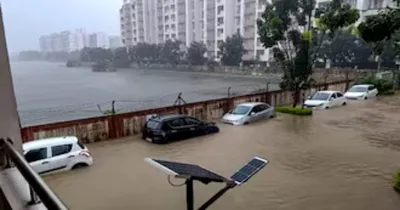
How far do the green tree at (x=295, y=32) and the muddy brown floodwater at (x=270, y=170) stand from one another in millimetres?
3790

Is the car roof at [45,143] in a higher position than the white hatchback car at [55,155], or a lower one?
higher

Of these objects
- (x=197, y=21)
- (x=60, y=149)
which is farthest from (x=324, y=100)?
(x=197, y=21)

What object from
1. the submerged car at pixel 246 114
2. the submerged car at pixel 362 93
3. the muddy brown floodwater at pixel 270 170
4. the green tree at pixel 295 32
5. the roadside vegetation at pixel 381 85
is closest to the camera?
the muddy brown floodwater at pixel 270 170

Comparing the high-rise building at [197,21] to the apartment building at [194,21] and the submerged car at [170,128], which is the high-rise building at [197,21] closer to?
the apartment building at [194,21]

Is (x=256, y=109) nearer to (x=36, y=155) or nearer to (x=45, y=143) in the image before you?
(x=45, y=143)

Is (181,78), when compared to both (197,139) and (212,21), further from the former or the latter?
(197,139)

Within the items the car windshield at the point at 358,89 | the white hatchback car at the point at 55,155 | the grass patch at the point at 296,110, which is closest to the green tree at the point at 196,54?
the car windshield at the point at 358,89

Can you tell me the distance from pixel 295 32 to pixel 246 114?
5.63 metres

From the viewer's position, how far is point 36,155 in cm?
866

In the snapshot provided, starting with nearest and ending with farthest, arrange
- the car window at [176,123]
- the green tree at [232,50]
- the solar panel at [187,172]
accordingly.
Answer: the solar panel at [187,172]
the car window at [176,123]
the green tree at [232,50]

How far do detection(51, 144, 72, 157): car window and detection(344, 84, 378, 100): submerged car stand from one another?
18.1 metres

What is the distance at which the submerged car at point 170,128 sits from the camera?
11969mm

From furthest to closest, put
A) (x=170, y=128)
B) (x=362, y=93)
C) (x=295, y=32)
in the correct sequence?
(x=362, y=93)
(x=295, y=32)
(x=170, y=128)

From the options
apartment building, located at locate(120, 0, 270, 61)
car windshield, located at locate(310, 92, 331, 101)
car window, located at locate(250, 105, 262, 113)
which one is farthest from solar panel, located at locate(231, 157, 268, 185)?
apartment building, located at locate(120, 0, 270, 61)
